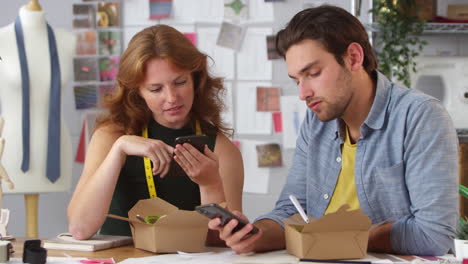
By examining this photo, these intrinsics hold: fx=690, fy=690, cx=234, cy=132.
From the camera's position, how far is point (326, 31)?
1.69m

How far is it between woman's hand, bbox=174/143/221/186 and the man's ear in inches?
16.4

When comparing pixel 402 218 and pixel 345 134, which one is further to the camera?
pixel 345 134

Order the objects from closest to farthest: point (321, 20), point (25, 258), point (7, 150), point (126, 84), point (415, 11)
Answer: point (25, 258), point (321, 20), point (126, 84), point (7, 150), point (415, 11)

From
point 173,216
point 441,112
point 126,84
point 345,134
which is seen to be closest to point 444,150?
point 441,112

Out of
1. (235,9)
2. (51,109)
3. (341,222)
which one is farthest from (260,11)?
(341,222)

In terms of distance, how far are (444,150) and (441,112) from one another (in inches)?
4.0

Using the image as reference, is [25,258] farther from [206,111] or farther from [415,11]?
[415,11]

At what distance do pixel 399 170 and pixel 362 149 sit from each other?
12cm

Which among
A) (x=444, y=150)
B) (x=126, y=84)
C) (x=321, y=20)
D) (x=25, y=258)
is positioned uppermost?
(x=321, y=20)

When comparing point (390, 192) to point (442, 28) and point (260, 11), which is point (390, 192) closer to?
point (442, 28)

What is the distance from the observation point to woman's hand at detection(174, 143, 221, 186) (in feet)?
5.34

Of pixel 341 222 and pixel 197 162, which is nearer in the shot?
pixel 341 222

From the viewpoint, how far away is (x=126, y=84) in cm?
193

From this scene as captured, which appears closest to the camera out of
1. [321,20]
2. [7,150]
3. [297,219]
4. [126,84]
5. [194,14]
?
[297,219]
